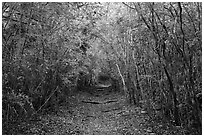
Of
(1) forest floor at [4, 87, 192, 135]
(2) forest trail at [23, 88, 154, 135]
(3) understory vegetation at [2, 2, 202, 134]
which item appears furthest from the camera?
(2) forest trail at [23, 88, 154, 135]

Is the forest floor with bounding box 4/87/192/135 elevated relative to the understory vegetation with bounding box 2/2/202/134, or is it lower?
lower

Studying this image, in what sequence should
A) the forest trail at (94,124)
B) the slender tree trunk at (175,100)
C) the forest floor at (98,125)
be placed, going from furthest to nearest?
the forest trail at (94,124) → the forest floor at (98,125) → the slender tree trunk at (175,100)

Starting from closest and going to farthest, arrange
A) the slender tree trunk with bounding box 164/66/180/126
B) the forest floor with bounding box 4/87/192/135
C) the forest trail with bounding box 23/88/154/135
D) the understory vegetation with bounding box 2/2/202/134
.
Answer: the understory vegetation with bounding box 2/2/202/134 < the slender tree trunk with bounding box 164/66/180/126 < the forest floor with bounding box 4/87/192/135 < the forest trail with bounding box 23/88/154/135

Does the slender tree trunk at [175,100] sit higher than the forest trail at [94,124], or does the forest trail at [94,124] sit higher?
the slender tree trunk at [175,100]

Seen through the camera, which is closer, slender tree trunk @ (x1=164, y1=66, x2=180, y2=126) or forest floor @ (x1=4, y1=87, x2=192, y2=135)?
slender tree trunk @ (x1=164, y1=66, x2=180, y2=126)

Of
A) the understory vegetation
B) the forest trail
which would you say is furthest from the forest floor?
the understory vegetation

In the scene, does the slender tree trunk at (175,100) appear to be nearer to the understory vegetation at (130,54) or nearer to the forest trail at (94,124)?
the understory vegetation at (130,54)

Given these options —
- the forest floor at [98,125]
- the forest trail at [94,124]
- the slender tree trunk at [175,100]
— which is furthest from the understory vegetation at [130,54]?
the forest trail at [94,124]

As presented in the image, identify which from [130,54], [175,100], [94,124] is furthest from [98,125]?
[130,54]

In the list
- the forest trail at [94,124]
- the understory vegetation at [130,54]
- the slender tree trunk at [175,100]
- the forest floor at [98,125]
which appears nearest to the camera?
the understory vegetation at [130,54]

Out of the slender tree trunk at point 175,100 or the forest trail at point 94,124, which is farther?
the forest trail at point 94,124

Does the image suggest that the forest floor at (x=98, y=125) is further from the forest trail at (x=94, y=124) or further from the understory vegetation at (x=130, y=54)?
the understory vegetation at (x=130, y=54)

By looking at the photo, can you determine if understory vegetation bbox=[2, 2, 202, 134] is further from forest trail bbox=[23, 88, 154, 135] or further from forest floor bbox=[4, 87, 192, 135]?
forest trail bbox=[23, 88, 154, 135]

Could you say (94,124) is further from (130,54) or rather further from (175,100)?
(130,54)
